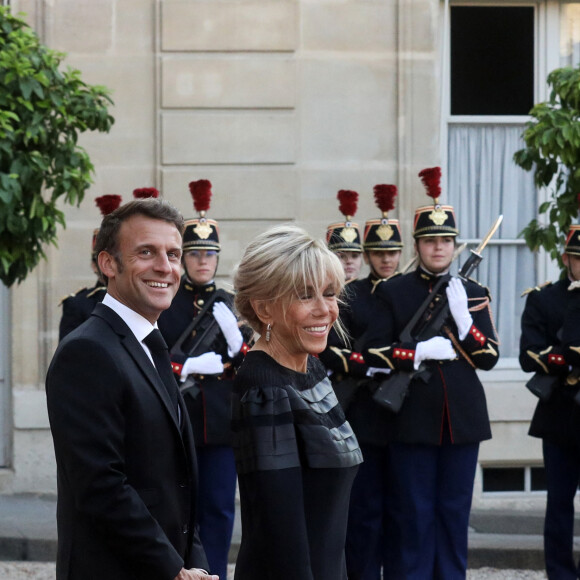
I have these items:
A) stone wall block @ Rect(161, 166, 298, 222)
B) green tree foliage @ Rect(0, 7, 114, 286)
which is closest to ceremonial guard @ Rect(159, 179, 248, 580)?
green tree foliage @ Rect(0, 7, 114, 286)

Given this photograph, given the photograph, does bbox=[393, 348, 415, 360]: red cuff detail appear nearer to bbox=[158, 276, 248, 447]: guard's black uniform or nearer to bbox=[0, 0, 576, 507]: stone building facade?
bbox=[158, 276, 248, 447]: guard's black uniform

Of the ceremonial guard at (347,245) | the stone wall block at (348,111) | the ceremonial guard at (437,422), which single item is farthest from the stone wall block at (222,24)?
the ceremonial guard at (437,422)

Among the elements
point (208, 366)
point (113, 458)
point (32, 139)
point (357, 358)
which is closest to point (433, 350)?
point (357, 358)

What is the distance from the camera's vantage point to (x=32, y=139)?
6.00 metres

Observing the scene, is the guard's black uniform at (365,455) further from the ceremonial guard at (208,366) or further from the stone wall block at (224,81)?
the stone wall block at (224,81)

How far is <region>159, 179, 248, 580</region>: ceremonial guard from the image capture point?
585 centimetres

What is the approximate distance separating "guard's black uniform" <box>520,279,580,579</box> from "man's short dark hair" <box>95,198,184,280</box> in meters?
3.36

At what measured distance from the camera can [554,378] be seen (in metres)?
6.05

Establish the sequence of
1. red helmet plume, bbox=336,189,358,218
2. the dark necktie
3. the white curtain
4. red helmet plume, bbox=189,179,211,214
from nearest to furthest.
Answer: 1. the dark necktie
2. red helmet plume, bbox=189,179,211,214
3. red helmet plume, bbox=336,189,358,218
4. the white curtain

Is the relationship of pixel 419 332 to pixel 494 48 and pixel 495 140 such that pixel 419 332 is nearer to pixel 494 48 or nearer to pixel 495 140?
pixel 495 140

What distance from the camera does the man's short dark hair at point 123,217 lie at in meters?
→ 2.95

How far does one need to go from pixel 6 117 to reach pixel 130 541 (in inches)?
136

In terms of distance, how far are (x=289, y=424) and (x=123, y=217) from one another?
0.70 m

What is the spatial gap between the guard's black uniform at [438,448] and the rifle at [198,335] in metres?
0.79
